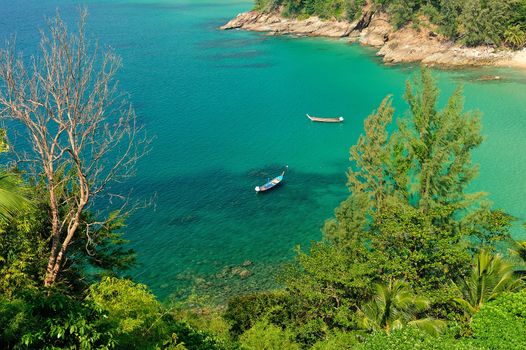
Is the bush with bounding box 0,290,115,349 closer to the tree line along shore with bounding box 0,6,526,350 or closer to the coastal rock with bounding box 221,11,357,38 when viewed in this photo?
the tree line along shore with bounding box 0,6,526,350

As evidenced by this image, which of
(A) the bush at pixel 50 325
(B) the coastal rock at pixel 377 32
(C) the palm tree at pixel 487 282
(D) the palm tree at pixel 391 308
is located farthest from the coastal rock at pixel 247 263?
(B) the coastal rock at pixel 377 32

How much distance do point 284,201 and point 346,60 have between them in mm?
48316

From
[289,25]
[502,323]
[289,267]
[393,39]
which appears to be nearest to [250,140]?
[289,267]

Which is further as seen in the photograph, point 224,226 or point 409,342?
point 224,226

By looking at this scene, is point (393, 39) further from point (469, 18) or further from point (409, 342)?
point (409, 342)

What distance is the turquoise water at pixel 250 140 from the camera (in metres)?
34.5

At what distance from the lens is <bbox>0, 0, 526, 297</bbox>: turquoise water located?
3450 centimetres

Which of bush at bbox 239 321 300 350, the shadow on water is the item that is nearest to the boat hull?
the shadow on water

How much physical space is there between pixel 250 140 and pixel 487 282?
37.3m

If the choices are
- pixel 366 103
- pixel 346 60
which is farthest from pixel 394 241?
pixel 346 60

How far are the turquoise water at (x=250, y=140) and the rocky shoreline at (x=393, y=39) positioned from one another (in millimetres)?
3995

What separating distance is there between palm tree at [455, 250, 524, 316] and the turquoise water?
14425 mm

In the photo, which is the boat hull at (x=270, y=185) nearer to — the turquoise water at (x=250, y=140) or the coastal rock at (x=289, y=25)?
the turquoise water at (x=250, y=140)

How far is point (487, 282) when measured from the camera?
17969 millimetres
